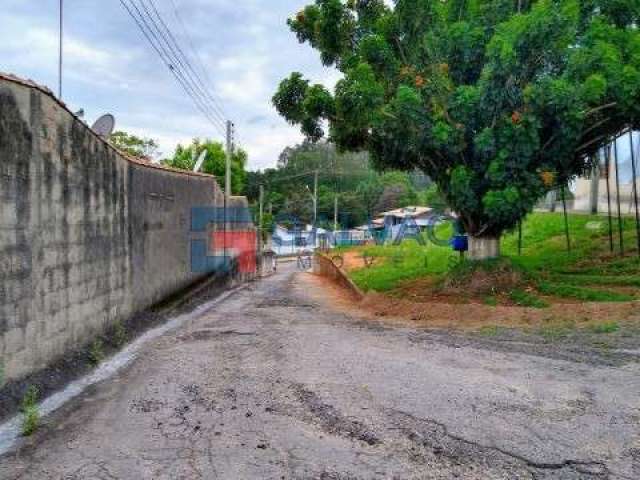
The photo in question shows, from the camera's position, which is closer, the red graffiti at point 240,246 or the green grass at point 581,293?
the green grass at point 581,293

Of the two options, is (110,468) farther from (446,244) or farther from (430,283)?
(446,244)

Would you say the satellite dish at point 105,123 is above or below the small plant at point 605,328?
above

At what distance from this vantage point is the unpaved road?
4141mm

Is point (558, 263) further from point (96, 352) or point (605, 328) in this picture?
point (96, 352)

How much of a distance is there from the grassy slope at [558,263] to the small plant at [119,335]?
7.71m

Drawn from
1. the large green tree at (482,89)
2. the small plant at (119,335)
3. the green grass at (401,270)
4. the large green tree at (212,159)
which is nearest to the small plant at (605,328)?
the large green tree at (482,89)

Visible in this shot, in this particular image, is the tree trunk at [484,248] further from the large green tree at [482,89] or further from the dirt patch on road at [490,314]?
the dirt patch on road at [490,314]

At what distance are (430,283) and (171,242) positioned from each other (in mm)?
5988

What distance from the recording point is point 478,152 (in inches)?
446

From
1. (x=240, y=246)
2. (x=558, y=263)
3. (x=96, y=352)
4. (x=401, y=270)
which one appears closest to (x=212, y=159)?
(x=240, y=246)

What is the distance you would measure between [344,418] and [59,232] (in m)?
3.78

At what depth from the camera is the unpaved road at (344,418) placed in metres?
4.14

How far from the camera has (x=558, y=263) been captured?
1559 cm

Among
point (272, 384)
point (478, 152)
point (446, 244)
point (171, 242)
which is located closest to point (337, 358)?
point (272, 384)
